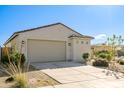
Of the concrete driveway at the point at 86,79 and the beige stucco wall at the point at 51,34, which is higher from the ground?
the beige stucco wall at the point at 51,34

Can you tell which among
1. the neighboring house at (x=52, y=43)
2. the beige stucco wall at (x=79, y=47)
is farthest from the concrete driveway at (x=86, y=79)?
the beige stucco wall at (x=79, y=47)

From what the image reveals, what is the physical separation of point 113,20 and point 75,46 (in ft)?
17.6

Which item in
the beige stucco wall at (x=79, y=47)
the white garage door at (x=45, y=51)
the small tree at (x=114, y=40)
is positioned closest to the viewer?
Answer: the white garage door at (x=45, y=51)

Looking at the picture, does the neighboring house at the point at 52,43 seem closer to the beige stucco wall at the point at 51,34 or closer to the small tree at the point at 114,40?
the beige stucco wall at the point at 51,34

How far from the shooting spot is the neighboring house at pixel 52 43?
1417 centimetres

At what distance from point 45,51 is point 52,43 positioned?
106 cm

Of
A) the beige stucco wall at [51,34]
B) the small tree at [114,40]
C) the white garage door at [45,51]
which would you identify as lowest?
the white garage door at [45,51]

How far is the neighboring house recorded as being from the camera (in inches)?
558

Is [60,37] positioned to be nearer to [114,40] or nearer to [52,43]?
[52,43]

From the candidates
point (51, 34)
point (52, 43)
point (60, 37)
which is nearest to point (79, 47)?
point (60, 37)

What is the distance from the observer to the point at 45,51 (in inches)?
586

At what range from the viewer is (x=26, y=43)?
14.0 metres
